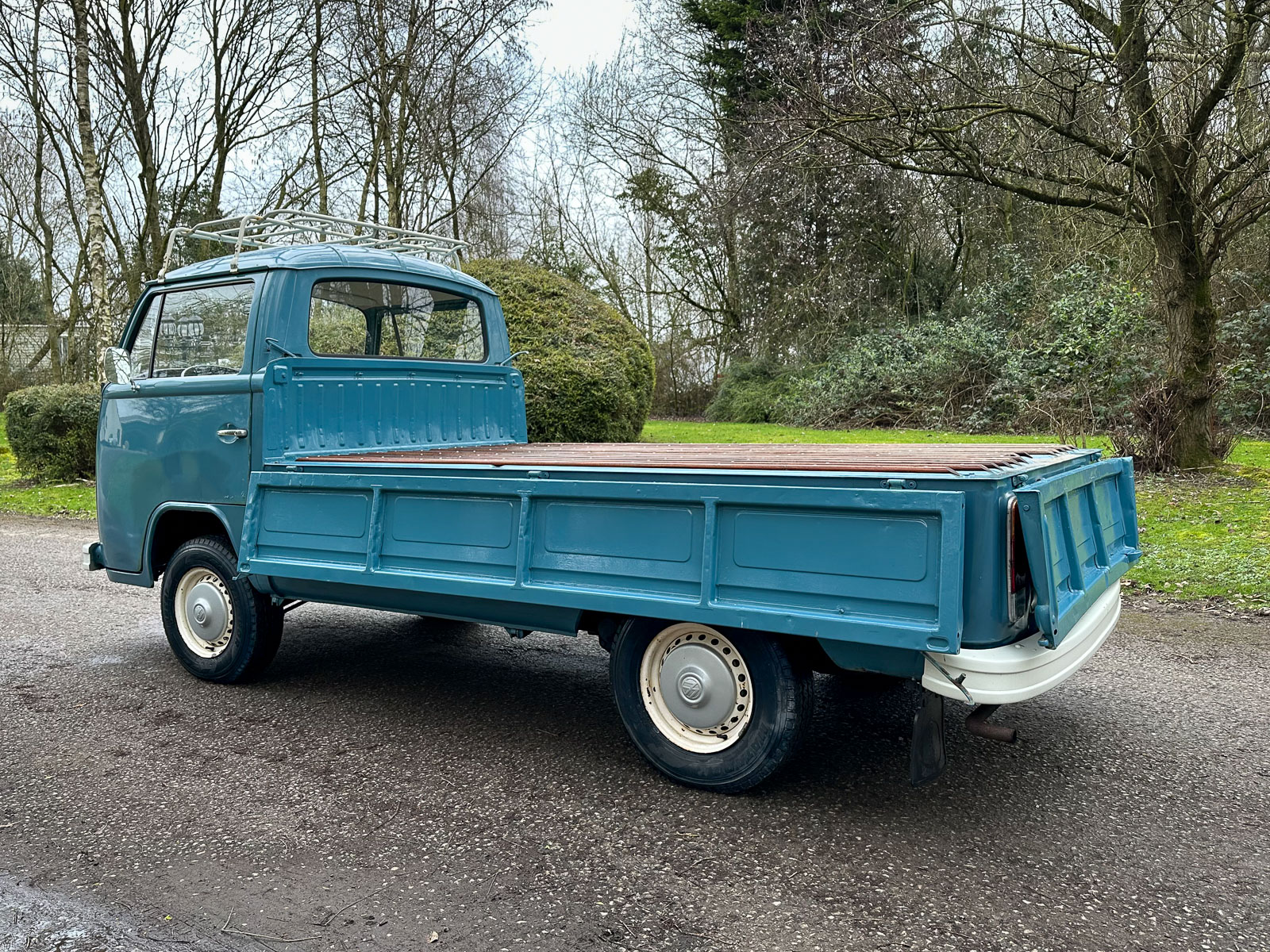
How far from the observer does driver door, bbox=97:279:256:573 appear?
192 inches

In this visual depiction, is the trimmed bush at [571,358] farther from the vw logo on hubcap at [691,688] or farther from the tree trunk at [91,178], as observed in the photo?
the vw logo on hubcap at [691,688]

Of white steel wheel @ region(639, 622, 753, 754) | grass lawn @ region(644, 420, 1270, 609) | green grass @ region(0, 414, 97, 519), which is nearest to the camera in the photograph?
white steel wheel @ region(639, 622, 753, 754)

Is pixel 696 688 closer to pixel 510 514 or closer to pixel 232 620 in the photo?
pixel 510 514

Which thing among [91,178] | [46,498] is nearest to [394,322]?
[46,498]

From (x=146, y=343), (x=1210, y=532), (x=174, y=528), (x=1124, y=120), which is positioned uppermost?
(x=1124, y=120)

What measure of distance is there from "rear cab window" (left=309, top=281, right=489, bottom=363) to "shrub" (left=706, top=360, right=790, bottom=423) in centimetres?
1578

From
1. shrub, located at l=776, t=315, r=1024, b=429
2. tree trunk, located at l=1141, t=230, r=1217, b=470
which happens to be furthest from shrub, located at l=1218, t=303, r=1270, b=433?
tree trunk, located at l=1141, t=230, r=1217, b=470

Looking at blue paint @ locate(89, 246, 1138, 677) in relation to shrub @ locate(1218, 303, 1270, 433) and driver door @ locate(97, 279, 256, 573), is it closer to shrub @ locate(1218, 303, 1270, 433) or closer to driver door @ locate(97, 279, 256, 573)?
driver door @ locate(97, 279, 256, 573)

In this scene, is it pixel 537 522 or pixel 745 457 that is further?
pixel 745 457

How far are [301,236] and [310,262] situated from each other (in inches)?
30.3

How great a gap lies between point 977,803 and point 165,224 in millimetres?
22226

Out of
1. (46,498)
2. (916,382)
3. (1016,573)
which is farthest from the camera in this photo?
(916,382)

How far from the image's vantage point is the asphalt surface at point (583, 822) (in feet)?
8.85

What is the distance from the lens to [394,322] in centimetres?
541
